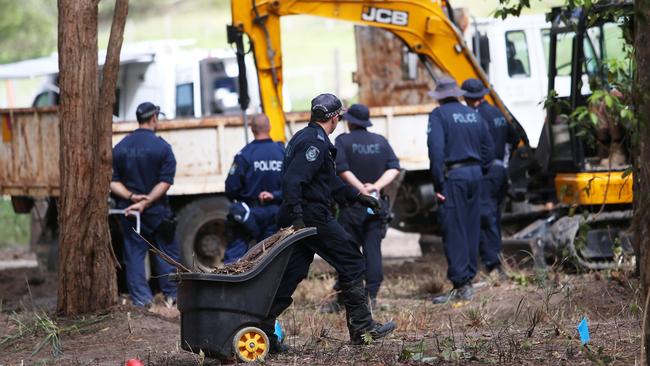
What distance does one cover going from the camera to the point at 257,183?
11.3m

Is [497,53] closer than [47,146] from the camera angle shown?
No

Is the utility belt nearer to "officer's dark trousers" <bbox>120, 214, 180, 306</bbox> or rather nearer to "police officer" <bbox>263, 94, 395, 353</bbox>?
"officer's dark trousers" <bbox>120, 214, 180, 306</bbox>

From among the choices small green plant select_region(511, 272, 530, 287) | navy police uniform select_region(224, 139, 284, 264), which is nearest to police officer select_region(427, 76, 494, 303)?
small green plant select_region(511, 272, 530, 287)

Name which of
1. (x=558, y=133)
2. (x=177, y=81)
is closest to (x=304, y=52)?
(x=177, y=81)

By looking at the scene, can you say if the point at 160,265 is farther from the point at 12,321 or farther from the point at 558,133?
the point at 558,133

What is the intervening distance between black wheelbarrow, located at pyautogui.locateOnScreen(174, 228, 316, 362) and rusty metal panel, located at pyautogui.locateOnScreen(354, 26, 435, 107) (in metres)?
8.21

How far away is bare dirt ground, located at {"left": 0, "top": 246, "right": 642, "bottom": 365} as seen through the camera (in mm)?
7715

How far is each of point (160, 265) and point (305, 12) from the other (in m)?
3.26

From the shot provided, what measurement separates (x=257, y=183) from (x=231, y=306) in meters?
3.60

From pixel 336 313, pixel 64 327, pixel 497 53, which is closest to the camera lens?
pixel 64 327

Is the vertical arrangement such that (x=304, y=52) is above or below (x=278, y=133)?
above

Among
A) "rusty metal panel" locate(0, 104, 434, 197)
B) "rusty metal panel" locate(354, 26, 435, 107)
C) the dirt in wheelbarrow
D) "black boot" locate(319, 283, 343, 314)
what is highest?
"rusty metal panel" locate(354, 26, 435, 107)

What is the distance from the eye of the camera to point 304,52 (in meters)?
43.6

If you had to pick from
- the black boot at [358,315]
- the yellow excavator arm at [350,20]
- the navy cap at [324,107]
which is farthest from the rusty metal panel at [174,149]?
the black boot at [358,315]
